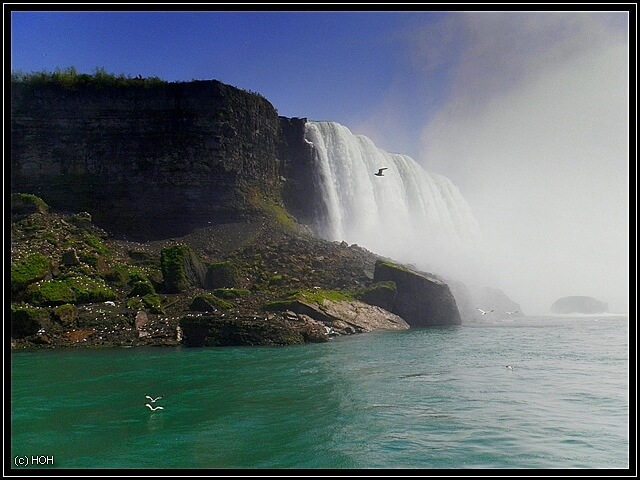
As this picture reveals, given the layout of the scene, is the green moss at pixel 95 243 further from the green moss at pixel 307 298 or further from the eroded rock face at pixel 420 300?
the eroded rock face at pixel 420 300

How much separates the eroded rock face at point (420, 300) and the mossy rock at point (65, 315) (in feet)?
72.7

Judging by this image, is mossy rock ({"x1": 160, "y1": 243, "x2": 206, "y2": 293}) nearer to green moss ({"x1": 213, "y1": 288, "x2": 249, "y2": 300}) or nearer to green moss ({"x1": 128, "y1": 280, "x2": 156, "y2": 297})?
green moss ({"x1": 128, "y1": 280, "x2": 156, "y2": 297})

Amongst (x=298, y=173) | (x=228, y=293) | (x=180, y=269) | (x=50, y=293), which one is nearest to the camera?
(x=50, y=293)

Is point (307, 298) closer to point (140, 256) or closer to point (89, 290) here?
point (89, 290)

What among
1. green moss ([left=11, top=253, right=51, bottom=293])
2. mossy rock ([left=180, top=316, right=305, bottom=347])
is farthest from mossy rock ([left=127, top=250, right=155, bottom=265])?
mossy rock ([left=180, top=316, right=305, bottom=347])

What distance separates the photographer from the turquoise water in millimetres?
9398

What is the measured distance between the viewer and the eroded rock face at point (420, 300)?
126 feet

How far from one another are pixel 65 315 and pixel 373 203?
39685 mm

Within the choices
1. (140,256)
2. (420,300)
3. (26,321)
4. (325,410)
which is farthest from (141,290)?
(325,410)

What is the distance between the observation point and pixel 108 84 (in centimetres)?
4850

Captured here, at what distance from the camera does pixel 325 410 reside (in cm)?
1278

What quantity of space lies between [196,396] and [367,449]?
6.72 m
